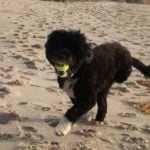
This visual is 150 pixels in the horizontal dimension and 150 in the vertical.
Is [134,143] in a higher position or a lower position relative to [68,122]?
lower

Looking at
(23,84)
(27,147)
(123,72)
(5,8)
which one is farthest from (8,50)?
(5,8)

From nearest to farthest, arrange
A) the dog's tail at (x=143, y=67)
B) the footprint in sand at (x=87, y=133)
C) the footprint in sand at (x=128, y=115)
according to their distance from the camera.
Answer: the footprint in sand at (x=87, y=133) < the dog's tail at (x=143, y=67) < the footprint in sand at (x=128, y=115)

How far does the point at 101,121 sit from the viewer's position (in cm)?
534

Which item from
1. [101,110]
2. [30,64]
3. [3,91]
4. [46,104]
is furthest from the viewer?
[30,64]

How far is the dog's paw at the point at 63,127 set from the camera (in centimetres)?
476

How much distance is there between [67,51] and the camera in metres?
4.54

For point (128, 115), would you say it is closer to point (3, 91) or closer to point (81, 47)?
point (81, 47)

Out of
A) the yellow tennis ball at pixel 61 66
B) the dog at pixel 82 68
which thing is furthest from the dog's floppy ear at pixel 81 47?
the yellow tennis ball at pixel 61 66

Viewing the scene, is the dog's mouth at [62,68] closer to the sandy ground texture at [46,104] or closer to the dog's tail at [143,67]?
the sandy ground texture at [46,104]

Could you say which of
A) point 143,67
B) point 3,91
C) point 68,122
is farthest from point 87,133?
point 3,91

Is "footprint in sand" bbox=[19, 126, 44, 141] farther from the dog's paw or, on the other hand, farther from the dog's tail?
the dog's tail

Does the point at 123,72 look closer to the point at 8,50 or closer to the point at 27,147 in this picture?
the point at 27,147

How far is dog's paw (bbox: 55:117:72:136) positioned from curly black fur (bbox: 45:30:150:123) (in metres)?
0.04

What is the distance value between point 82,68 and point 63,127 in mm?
570
